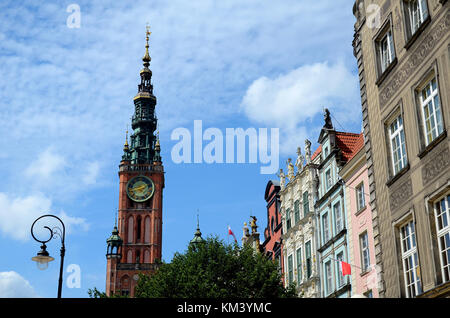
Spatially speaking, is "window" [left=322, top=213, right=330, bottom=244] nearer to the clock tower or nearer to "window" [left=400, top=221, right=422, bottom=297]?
"window" [left=400, top=221, right=422, bottom=297]

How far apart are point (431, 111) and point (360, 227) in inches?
579

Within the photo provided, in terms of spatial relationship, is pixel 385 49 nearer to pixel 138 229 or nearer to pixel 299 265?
pixel 299 265

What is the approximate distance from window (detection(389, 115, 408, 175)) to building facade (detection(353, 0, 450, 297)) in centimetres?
3

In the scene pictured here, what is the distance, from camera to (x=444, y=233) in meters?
16.5

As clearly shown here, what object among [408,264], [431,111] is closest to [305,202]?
[408,264]

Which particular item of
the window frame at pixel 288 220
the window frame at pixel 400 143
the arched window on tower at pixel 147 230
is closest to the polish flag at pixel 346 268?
the window frame at pixel 288 220

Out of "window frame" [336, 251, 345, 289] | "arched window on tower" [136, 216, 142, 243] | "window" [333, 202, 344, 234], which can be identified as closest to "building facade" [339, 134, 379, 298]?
"window" [333, 202, 344, 234]

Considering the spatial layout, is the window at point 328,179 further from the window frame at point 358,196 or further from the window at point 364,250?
the window at point 364,250

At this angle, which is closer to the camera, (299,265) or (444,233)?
(444,233)

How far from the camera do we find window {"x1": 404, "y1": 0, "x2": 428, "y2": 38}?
60.8ft

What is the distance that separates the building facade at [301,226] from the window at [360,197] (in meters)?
6.15
